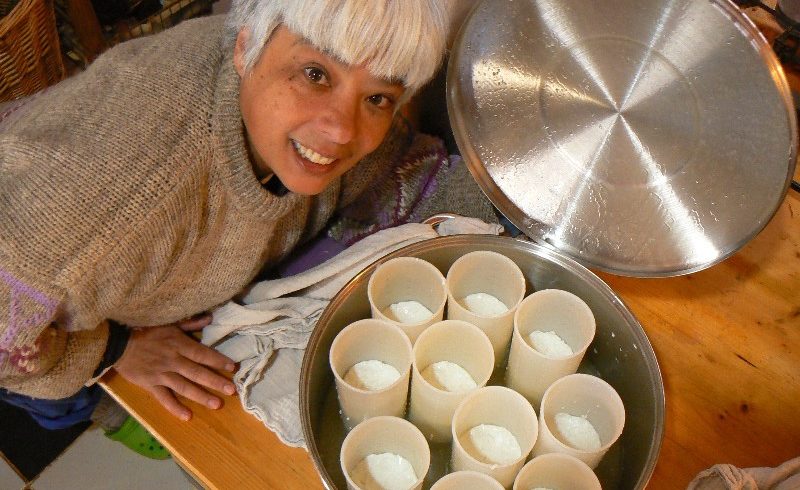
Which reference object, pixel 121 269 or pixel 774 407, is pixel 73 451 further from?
pixel 774 407

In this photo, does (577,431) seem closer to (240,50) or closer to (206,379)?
(206,379)

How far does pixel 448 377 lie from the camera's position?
30.9 inches

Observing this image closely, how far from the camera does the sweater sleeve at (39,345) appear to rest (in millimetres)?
632

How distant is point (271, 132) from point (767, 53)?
50 cm

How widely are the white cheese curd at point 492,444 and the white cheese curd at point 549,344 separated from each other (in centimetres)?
11

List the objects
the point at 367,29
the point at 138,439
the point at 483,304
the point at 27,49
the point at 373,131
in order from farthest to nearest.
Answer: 1. the point at 138,439
2. the point at 27,49
3. the point at 483,304
4. the point at 373,131
5. the point at 367,29

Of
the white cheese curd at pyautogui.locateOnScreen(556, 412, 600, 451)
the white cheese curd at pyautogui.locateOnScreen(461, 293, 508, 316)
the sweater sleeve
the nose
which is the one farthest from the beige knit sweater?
the white cheese curd at pyautogui.locateOnScreen(556, 412, 600, 451)

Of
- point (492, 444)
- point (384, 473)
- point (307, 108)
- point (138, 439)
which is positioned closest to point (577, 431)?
point (492, 444)

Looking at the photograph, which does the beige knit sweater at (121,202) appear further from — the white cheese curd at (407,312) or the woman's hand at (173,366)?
the white cheese curd at (407,312)

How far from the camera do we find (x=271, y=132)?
0.71 m

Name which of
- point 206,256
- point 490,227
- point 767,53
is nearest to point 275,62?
point 206,256

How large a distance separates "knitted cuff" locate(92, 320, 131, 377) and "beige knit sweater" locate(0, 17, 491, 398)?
12mm

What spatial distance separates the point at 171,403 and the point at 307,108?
0.36 metres

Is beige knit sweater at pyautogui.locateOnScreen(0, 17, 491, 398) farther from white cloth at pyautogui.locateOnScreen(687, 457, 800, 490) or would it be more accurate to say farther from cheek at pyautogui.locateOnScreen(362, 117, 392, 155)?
white cloth at pyautogui.locateOnScreen(687, 457, 800, 490)
